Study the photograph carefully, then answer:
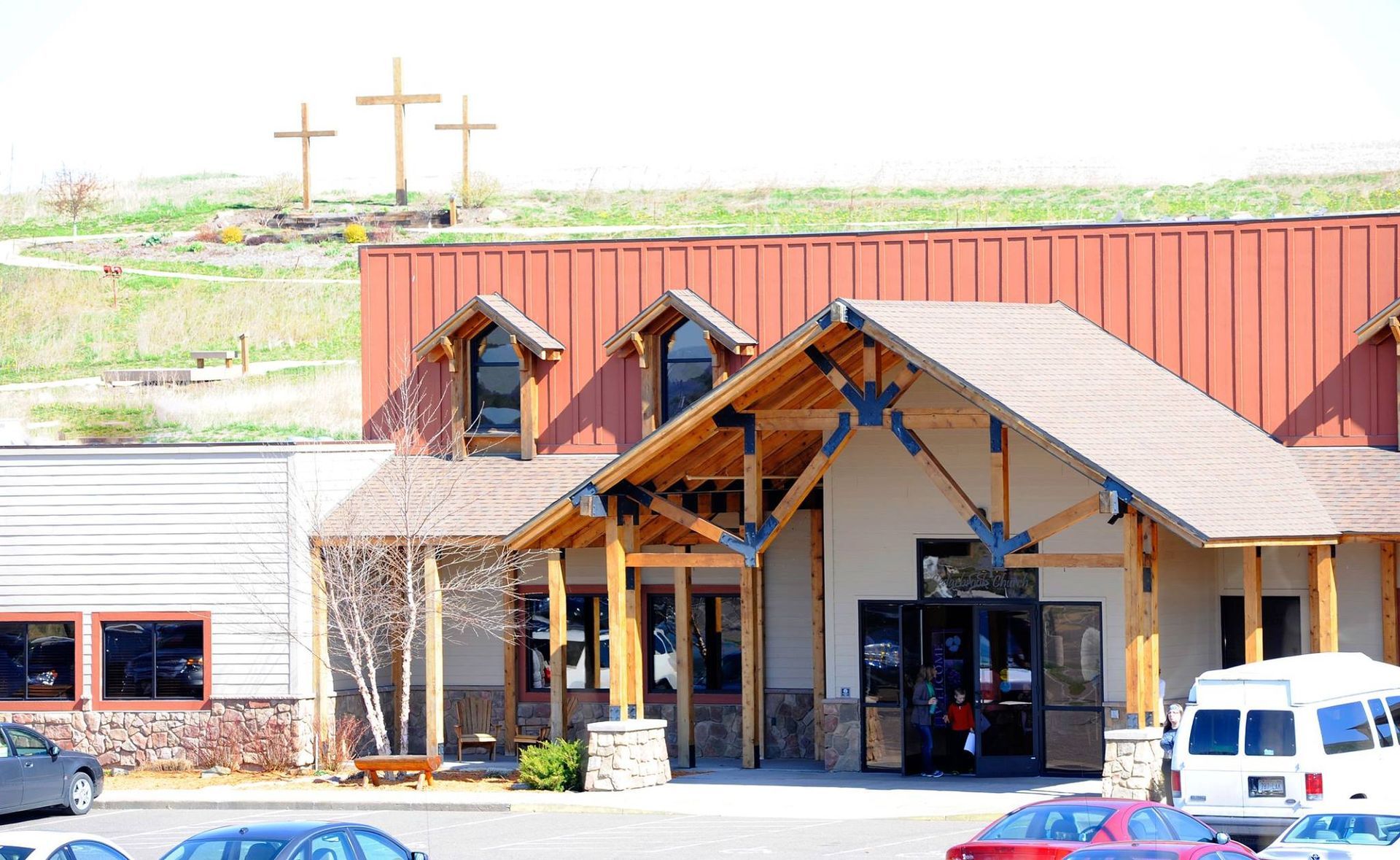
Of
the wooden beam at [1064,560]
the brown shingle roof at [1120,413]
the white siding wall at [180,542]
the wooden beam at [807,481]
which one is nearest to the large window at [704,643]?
the wooden beam at [807,481]

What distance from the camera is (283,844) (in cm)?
1390

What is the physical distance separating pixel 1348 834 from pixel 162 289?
193ft

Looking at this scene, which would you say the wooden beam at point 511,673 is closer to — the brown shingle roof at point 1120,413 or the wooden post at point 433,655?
the wooden post at point 433,655

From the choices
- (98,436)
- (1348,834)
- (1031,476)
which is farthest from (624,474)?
(98,436)

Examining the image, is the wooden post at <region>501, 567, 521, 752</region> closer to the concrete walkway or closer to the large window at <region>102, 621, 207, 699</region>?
the large window at <region>102, 621, 207, 699</region>

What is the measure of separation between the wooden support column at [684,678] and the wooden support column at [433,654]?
360cm

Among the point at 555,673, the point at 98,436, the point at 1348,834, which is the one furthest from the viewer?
the point at 98,436

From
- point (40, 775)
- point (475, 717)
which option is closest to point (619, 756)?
point (475, 717)

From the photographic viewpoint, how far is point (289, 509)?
2783cm

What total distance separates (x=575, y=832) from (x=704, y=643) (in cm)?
782

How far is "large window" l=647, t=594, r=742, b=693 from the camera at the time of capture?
96.6 feet

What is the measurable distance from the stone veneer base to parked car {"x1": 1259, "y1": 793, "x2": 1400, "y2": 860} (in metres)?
10.9

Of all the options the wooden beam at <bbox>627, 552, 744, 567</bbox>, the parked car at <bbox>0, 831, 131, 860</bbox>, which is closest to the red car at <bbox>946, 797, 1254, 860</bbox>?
the parked car at <bbox>0, 831, 131, 860</bbox>

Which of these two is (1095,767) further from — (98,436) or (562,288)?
(98,436)
